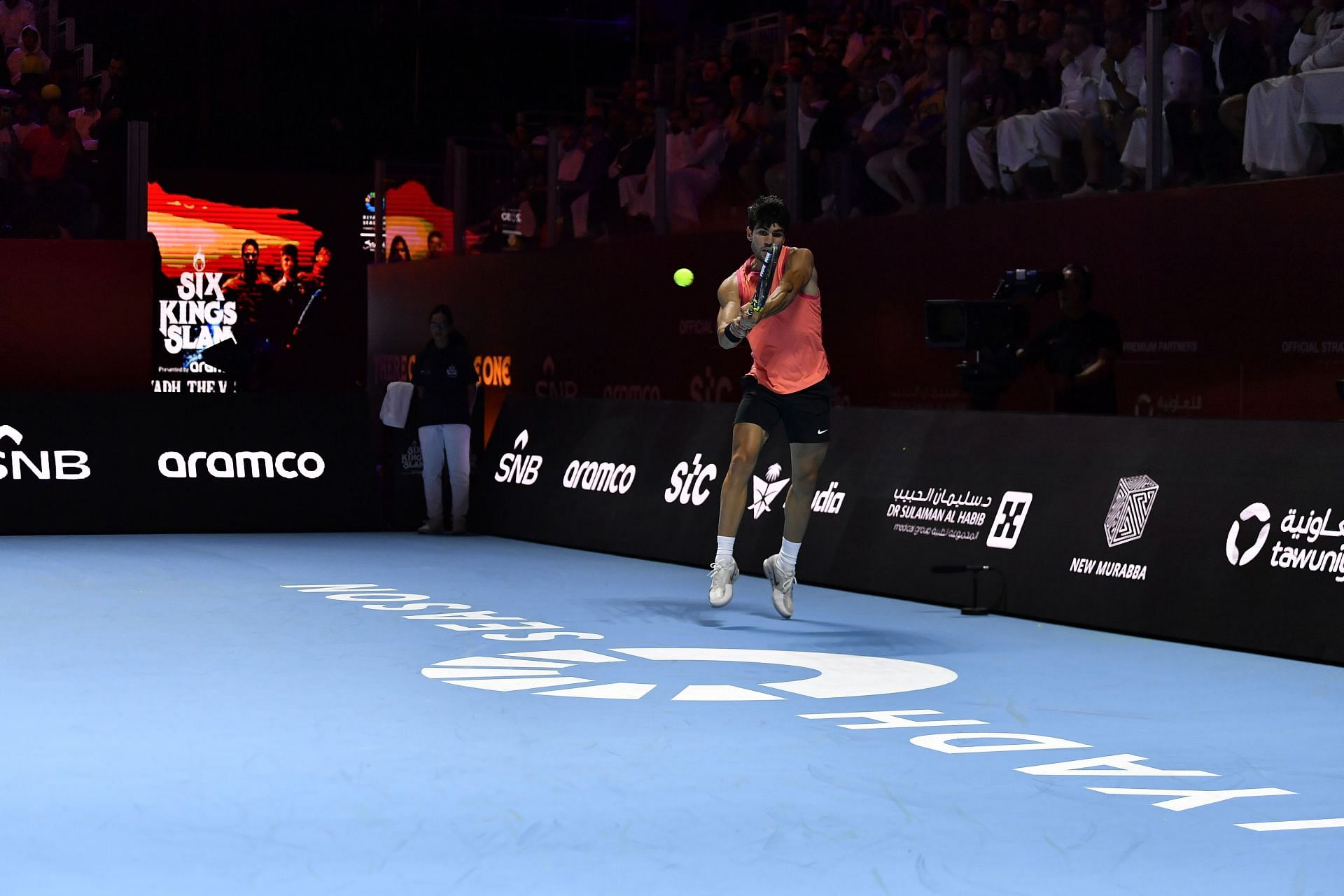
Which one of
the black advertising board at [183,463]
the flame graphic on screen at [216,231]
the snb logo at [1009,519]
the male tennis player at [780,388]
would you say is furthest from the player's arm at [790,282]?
the flame graphic on screen at [216,231]

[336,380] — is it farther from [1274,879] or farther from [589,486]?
Result: [1274,879]

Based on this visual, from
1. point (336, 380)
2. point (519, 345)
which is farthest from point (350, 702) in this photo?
point (336, 380)

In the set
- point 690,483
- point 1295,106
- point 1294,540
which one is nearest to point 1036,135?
point 1295,106

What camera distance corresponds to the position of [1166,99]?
1072 centimetres

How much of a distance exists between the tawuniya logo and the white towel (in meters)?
2.41

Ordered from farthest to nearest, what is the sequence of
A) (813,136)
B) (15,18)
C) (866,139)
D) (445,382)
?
1. (15,18)
2. (445,382)
3. (813,136)
4. (866,139)

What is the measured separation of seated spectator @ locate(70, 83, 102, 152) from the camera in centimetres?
1582

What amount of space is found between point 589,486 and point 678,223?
10.3 feet

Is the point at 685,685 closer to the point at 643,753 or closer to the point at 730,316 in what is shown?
the point at 643,753

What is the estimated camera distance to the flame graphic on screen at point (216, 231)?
2788 centimetres

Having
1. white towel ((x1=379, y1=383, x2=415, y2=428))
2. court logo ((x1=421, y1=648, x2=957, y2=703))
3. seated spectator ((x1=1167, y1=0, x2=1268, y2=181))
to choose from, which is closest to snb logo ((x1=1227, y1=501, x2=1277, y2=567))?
court logo ((x1=421, y1=648, x2=957, y2=703))

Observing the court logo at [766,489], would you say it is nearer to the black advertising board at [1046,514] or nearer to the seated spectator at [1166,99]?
the black advertising board at [1046,514]

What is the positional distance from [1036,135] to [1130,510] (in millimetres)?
3740

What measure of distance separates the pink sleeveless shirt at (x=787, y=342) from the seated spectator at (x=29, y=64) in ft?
36.4
